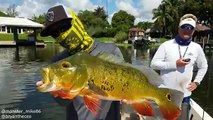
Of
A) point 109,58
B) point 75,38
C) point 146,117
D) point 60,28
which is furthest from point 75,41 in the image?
point 146,117

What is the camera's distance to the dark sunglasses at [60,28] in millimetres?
2838

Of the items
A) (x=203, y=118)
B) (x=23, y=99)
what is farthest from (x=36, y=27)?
(x=203, y=118)

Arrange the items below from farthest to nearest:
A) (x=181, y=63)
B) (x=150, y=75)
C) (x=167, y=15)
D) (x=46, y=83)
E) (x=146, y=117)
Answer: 1. (x=167, y=15)
2. (x=146, y=117)
3. (x=181, y=63)
4. (x=150, y=75)
5. (x=46, y=83)

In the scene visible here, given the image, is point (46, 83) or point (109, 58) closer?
point (46, 83)

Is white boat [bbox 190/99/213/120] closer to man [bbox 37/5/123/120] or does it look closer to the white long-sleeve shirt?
the white long-sleeve shirt

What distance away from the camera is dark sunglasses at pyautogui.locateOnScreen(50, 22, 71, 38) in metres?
2.84

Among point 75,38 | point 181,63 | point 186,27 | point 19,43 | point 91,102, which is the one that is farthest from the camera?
point 19,43

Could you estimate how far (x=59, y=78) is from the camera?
2.23 metres

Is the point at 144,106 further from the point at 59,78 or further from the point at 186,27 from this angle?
the point at 186,27

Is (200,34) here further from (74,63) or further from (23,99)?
(74,63)

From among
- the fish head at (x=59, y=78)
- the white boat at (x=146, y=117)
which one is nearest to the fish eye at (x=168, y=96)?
the fish head at (x=59, y=78)

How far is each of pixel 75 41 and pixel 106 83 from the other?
26.2 inches

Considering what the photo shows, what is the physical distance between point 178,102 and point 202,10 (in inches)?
2928

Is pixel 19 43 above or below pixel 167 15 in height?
below
